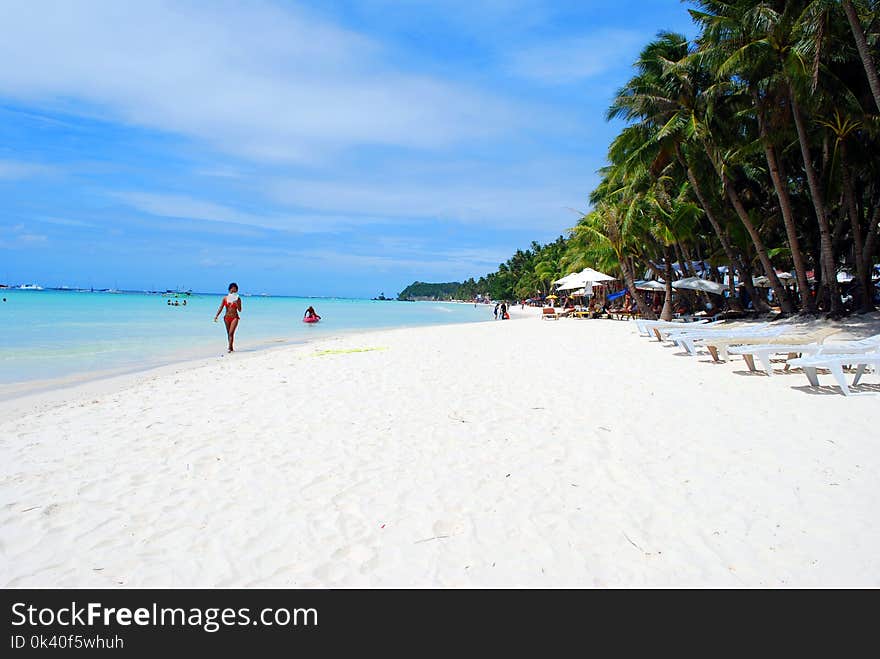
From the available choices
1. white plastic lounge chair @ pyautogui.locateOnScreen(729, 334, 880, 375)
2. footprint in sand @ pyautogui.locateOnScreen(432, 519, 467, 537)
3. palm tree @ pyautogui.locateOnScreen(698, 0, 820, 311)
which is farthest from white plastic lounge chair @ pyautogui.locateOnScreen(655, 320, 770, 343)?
footprint in sand @ pyautogui.locateOnScreen(432, 519, 467, 537)

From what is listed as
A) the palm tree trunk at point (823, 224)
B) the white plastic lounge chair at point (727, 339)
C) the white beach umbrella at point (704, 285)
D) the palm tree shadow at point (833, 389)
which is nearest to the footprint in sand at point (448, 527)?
the palm tree shadow at point (833, 389)

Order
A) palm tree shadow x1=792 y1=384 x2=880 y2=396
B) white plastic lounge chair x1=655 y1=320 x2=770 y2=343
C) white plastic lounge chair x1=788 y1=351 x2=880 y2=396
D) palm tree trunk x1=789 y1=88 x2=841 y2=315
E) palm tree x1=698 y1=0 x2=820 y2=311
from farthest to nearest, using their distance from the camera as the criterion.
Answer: palm tree trunk x1=789 y1=88 x2=841 y2=315
palm tree x1=698 y1=0 x2=820 y2=311
white plastic lounge chair x1=655 y1=320 x2=770 y2=343
palm tree shadow x1=792 y1=384 x2=880 y2=396
white plastic lounge chair x1=788 y1=351 x2=880 y2=396

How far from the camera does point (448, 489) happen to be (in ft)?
12.5

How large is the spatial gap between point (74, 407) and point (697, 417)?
752 centimetres

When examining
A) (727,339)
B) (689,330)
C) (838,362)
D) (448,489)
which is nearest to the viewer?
(448,489)

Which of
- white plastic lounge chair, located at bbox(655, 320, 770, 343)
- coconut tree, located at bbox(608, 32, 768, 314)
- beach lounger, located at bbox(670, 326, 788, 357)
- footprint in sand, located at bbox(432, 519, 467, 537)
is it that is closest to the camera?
footprint in sand, located at bbox(432, 519, 467, 537)

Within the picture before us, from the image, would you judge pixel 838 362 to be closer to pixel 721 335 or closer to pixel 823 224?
pixel 721 335

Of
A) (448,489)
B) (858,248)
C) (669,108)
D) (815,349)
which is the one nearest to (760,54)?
(669,108)

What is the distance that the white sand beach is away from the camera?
2.76 metres

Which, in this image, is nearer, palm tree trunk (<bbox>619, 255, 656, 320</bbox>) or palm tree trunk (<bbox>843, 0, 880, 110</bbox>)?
palm tree trunk (<bbox>843, 0, 880, 110</bbox>)

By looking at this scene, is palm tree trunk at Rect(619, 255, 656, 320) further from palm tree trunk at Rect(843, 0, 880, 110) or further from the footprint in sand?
the footprint in sand

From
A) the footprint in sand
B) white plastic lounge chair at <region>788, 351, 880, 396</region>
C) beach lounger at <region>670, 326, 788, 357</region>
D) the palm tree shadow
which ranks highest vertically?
beach lounger at <region>670, 326, 788, 357</region>

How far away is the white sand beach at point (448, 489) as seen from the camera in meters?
2.76

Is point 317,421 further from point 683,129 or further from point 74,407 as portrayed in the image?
point 683,129
